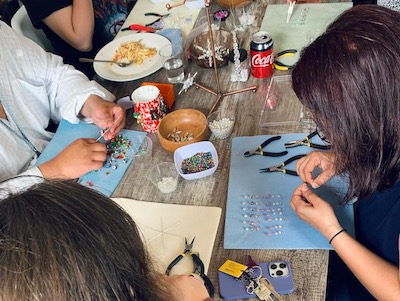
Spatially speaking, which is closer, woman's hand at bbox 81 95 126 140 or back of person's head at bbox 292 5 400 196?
back of person's head at bbox 292 5 400 196

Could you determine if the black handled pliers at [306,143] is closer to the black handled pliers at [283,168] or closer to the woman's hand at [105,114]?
the black handled pliers at [283,168]

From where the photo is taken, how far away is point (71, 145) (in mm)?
1188

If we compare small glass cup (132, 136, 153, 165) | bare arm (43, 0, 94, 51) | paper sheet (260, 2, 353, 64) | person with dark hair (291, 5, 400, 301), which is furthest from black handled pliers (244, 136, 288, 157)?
bare arm (43, 0, 94, 51)

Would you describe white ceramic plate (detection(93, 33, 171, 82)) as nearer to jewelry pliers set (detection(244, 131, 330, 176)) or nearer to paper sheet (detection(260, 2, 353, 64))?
paper sheet (detection(260, 2, 353, 64))

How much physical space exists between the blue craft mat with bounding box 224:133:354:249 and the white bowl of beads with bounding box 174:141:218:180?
5cm

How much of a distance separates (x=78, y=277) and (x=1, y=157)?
0.87 metres

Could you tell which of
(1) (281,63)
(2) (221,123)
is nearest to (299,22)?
(1) (281,63)

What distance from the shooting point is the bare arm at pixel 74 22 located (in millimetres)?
1801

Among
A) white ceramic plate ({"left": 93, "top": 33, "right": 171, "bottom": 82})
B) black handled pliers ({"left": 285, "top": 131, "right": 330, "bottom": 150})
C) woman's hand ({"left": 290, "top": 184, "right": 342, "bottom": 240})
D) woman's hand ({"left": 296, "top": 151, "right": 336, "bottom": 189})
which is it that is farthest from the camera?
white ceramic plate ({"left": 93, "top": 33, "right": 171, "bottom": 82})

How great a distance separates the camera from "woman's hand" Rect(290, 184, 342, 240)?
90 centimetres

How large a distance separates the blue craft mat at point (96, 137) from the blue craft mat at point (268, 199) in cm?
28

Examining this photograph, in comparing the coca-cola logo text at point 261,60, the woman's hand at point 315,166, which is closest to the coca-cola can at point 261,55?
the coca-cola logo text at point 261,60

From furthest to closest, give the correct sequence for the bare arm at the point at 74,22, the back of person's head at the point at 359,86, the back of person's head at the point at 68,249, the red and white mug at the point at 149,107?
1. the bare arm at the point at 74,22
2. the red and white mug at the point at 149,107
3. the back of person's head at the point at 359,86
4. the back of person's head at the point at 68,249

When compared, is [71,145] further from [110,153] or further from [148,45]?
[148,45]
